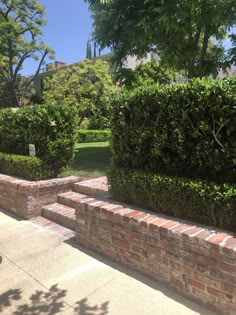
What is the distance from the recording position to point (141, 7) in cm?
734

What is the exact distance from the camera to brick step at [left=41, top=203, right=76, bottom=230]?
4.56 metres

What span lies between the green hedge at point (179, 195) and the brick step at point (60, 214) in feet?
3.55

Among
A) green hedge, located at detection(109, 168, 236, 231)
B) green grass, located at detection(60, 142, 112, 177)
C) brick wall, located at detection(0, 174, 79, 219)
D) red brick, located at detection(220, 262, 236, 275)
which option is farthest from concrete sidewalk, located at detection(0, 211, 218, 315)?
green grass, located at detection(60, 142, 112, 177)

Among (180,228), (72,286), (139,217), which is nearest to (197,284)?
(180,228)

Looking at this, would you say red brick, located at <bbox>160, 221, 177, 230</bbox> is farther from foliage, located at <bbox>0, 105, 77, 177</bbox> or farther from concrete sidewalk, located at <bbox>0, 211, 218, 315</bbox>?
foliage, located at <bbox>0, 105, 77, 177</bbox>

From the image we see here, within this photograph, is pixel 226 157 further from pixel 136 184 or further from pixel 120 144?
pixel 120 144

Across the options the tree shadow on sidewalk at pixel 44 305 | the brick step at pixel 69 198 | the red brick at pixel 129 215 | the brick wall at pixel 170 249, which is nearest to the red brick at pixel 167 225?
the brick wall at pixel 170 249

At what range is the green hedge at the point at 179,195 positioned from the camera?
2797 mm

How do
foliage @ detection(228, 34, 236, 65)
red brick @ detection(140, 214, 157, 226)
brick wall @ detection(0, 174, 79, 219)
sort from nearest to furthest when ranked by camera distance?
A: red brick @ detection(140, 214, 157, 226) < brick wall @ detection(0, 174, 79, 219) < foliage @ detection(228, 34, 236, 65)

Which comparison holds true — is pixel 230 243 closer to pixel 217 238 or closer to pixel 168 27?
pixel 217 238

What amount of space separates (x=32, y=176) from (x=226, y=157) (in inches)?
151

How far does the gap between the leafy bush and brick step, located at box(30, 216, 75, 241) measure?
896 millimetres

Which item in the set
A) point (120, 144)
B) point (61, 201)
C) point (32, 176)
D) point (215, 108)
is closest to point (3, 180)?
point (32, 176)

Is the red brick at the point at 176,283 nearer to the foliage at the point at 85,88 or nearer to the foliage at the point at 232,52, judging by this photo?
the foliage at the point at 232,52
